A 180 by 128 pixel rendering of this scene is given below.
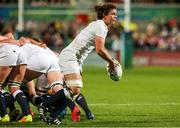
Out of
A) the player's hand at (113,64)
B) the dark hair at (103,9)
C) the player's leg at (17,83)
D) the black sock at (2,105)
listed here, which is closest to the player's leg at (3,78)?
the black sock at (2,105)

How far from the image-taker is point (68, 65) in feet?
40.1

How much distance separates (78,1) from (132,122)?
24.4 m

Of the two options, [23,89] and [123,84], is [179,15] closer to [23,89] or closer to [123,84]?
[123,84]

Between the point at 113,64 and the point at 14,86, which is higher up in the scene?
the point at 113,64

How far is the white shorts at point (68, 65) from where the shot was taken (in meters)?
12.2

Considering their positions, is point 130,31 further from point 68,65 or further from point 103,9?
point 68,65

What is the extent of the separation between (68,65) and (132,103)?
4160 mm

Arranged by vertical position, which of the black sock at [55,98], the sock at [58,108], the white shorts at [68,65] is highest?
the white shorts at [68,65]

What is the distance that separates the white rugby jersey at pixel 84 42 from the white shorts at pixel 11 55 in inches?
32.1

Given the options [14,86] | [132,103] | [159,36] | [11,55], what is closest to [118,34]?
[159,36]

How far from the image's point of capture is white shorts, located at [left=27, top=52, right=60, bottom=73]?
1217 centimetres

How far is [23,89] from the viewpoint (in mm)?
13164

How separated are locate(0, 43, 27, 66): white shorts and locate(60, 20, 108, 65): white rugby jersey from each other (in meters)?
0.81

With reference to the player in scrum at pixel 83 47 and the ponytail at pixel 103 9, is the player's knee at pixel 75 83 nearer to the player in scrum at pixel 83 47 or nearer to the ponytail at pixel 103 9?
the player in scrum at pixel 83 47
